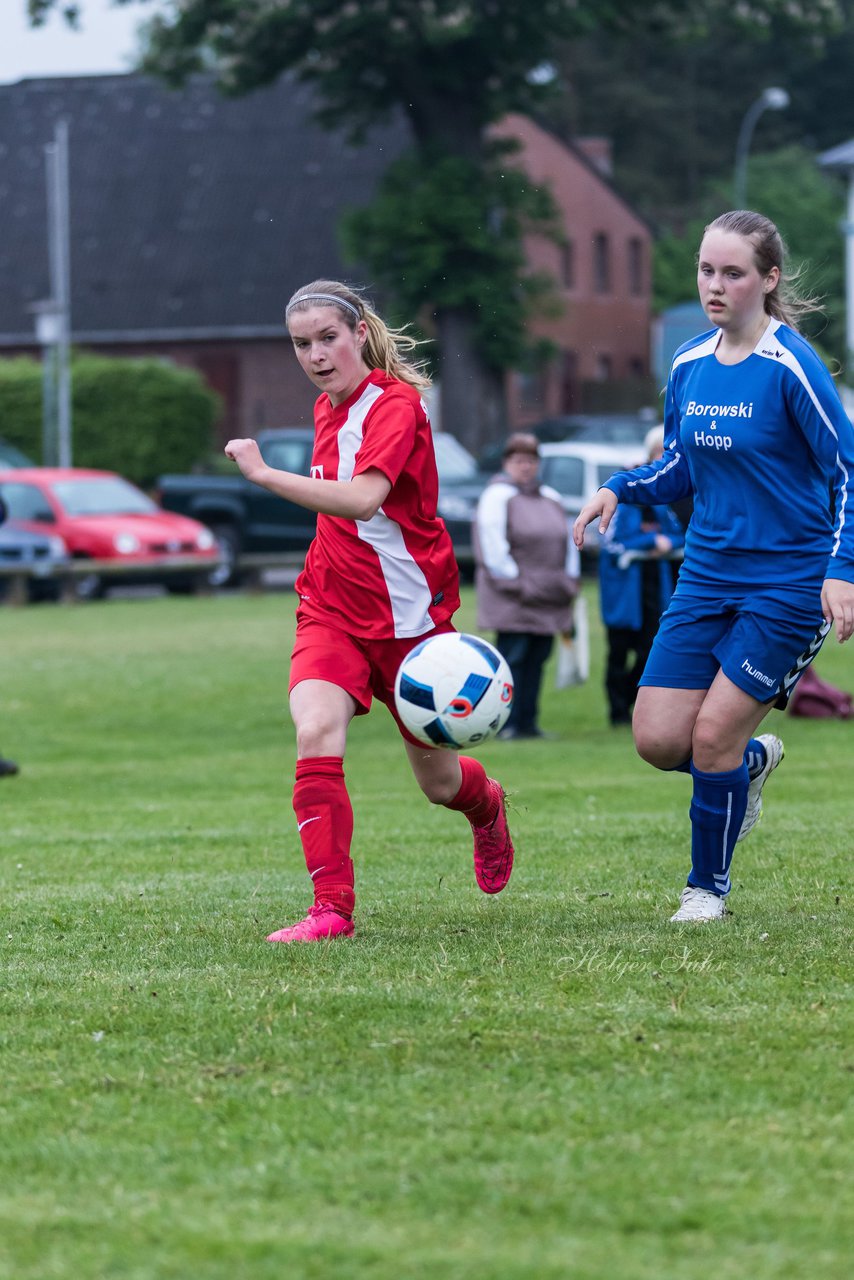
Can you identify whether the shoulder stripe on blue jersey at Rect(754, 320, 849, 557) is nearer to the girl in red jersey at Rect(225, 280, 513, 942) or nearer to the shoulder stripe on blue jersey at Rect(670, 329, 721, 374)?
the shoulder stripe on blue jersey at Rect(670, 329, 721, 374)

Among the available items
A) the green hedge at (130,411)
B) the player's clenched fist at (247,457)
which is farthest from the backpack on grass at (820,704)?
the green hedge at (130,411)

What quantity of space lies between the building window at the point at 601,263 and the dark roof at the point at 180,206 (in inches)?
392

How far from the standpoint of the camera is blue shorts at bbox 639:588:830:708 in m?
6.03

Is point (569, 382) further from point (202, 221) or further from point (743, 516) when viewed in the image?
point (743, 516)

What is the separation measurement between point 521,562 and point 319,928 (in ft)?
26.9

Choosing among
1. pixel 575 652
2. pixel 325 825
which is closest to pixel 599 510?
pixel 325 825

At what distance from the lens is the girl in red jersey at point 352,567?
6.15 metres

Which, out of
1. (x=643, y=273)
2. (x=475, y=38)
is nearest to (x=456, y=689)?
(x=475, y=38)

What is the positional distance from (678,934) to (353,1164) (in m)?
2.41

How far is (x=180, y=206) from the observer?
5097cm

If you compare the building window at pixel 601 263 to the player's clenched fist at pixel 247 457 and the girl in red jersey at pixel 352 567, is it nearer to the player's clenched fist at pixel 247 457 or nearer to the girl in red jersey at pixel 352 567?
the girl in red jersey at pixel 352 567

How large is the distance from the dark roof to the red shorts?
41319 mm

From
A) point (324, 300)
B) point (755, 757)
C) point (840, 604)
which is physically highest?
point (324, 300)

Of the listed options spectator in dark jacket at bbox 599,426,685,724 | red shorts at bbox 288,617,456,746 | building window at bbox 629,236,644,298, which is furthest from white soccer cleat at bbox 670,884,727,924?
building window at bbox 629,236,644,298
